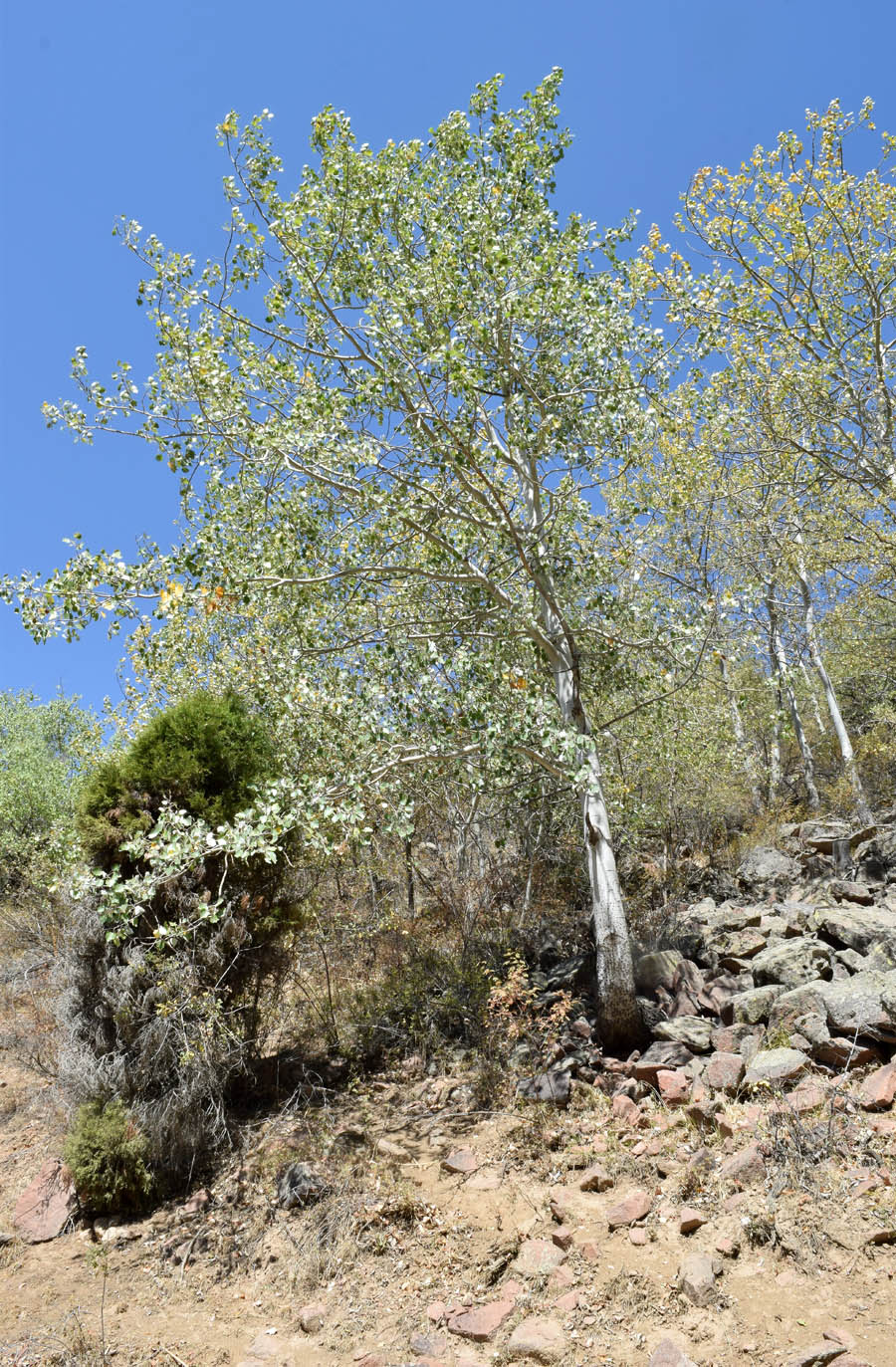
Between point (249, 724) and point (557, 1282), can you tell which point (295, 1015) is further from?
point (557, 1282)

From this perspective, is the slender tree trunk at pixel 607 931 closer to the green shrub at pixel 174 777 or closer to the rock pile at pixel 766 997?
the rock pile at pixel 766 997

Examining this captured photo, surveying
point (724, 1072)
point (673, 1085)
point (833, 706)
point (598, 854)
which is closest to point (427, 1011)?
point (598, 854)

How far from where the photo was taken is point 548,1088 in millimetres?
6301

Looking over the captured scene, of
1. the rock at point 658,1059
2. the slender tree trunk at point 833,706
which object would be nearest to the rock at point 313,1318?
the rock at point 658,1059

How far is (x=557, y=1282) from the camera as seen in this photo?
175 inches

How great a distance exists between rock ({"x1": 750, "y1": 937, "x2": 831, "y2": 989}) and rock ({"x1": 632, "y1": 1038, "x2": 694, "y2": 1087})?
1.06 meters

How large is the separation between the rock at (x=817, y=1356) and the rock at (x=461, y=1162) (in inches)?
101

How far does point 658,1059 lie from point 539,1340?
2626 mm

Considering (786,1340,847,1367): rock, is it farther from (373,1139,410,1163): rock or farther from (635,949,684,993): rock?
(635,949,684,993): rock

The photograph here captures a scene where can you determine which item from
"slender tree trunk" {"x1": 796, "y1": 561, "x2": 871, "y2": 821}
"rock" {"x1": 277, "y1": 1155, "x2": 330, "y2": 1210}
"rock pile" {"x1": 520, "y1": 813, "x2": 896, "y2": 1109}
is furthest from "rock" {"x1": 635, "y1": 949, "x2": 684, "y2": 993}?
"slender tree trunk" {"x1": 796, "y1": 561, "x2": 871, "y2": 821}

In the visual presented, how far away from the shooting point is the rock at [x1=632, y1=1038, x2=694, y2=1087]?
6.19 meters

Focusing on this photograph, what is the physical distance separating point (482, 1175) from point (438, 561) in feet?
15.3

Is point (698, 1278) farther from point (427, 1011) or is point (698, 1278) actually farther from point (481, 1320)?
point (427, 1011)

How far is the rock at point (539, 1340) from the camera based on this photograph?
157 inches
